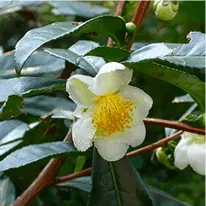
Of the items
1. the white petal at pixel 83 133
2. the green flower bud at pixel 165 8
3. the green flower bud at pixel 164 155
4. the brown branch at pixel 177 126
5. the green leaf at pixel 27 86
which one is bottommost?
the green flower bud at pixel 164 155

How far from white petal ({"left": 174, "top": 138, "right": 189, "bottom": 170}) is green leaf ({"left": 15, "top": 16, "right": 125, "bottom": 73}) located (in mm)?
197

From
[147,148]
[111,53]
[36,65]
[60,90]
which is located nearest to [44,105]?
[60,90]

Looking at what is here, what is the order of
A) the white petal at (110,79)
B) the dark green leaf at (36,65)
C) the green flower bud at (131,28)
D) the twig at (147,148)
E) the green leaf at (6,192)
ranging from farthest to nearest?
the dark green leaf at (36,65) → the green leaf at (6,192) → the twig at (147,148) → the green flower bud at (131,28) → the white petal at (110,79)

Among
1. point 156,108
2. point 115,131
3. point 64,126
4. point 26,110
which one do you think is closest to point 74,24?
point 115,131

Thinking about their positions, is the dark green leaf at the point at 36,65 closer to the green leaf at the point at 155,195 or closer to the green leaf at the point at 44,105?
the green leaf at the point at 44,105

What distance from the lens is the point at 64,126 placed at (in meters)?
1.16

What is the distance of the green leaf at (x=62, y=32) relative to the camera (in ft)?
2.35

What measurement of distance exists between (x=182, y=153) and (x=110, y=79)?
0.25 meters

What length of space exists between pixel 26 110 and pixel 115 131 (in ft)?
0.98

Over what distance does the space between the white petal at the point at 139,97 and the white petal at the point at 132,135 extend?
0.02 metres

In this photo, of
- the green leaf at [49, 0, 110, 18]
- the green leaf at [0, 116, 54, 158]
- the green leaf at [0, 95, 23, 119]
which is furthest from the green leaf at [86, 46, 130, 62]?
the green leaf at [49, 0, 110, 18]

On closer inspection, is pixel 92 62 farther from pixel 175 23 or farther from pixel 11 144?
pixel 175 23

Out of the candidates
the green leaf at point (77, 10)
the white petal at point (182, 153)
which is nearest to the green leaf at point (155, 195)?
the white petal at point (182, 153)

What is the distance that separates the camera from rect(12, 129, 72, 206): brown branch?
2.92ft
